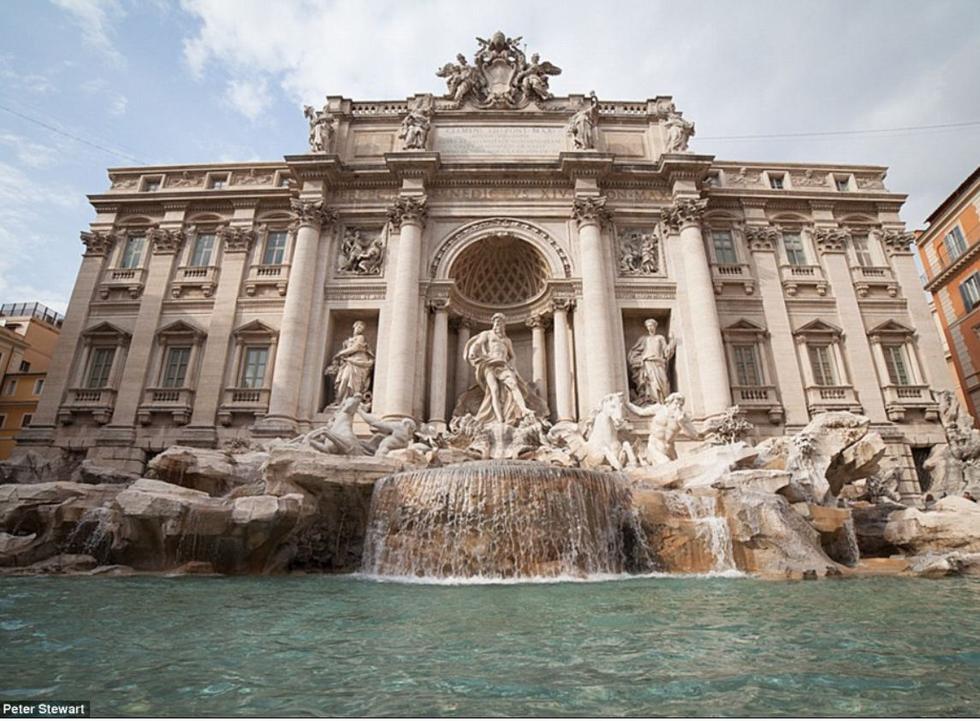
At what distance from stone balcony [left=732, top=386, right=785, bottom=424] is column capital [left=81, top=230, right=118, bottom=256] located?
2393 cm

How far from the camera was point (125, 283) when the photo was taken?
19.0 meters

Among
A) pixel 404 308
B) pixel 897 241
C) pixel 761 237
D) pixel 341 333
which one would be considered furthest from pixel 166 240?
pixel 897 241

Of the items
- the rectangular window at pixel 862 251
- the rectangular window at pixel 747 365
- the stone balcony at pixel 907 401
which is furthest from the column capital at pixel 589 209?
the stone balcony at pixel 907 401

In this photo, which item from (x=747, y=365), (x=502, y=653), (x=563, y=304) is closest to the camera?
(x=502, y=653)

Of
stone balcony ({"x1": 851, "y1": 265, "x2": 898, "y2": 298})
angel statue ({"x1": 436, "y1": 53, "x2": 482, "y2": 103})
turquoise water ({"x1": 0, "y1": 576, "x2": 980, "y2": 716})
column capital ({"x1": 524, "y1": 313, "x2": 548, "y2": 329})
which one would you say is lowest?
turquoise water ({"x1": 0, "y1": 576, "x2": 980, "y2": 716})

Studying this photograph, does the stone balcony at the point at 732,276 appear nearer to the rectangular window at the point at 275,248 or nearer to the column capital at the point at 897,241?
the column capital at the point at 897,241

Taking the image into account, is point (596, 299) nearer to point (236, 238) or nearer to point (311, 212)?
point (311, 212)

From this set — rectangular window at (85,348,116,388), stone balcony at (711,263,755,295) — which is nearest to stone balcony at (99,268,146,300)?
rectangular window at (85,348,116,388)

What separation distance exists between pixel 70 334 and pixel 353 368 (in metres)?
10.9

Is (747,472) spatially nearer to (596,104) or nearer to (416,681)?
(416,681)

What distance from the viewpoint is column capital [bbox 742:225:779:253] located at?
753 inches

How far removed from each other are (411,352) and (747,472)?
10491 mm

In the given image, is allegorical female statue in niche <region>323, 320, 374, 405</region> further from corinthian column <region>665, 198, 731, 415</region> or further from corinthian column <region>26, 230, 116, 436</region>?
corinthian column <region>665, 198, 731, 415</region>

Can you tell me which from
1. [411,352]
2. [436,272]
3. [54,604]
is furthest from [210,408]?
[54,604]
